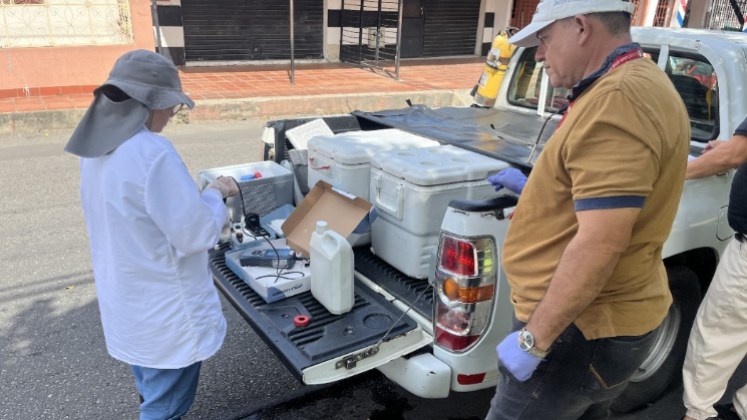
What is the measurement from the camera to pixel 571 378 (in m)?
1.76

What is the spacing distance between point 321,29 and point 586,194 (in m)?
12.5

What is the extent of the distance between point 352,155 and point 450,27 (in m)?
12.9

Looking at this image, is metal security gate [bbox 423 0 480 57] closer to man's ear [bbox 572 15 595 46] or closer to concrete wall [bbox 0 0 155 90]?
concrete wall [bbox 0 0 155 90]

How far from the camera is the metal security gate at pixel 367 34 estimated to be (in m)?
13.2

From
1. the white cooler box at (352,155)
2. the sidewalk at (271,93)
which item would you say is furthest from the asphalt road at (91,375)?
the sidewalk at (271,93)

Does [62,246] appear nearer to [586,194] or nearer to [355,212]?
[355,212]

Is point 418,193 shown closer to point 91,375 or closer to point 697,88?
point 697,88

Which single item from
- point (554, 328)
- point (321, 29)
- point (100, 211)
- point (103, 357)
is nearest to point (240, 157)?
point (103, 357)

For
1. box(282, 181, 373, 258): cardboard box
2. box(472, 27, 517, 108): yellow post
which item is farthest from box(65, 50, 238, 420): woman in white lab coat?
box(472, 27, 517, 108): yellow post

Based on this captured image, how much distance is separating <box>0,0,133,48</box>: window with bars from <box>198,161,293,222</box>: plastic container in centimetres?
683

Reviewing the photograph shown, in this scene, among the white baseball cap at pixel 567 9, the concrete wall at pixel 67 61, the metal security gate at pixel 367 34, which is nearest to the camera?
the white baseball cap at pixel 567 9

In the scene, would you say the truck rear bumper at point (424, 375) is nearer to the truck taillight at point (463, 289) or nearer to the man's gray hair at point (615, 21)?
the truck taillight at point (463, 289)

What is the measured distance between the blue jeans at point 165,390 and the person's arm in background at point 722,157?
2235 mm

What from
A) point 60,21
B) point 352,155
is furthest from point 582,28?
point 60,21
